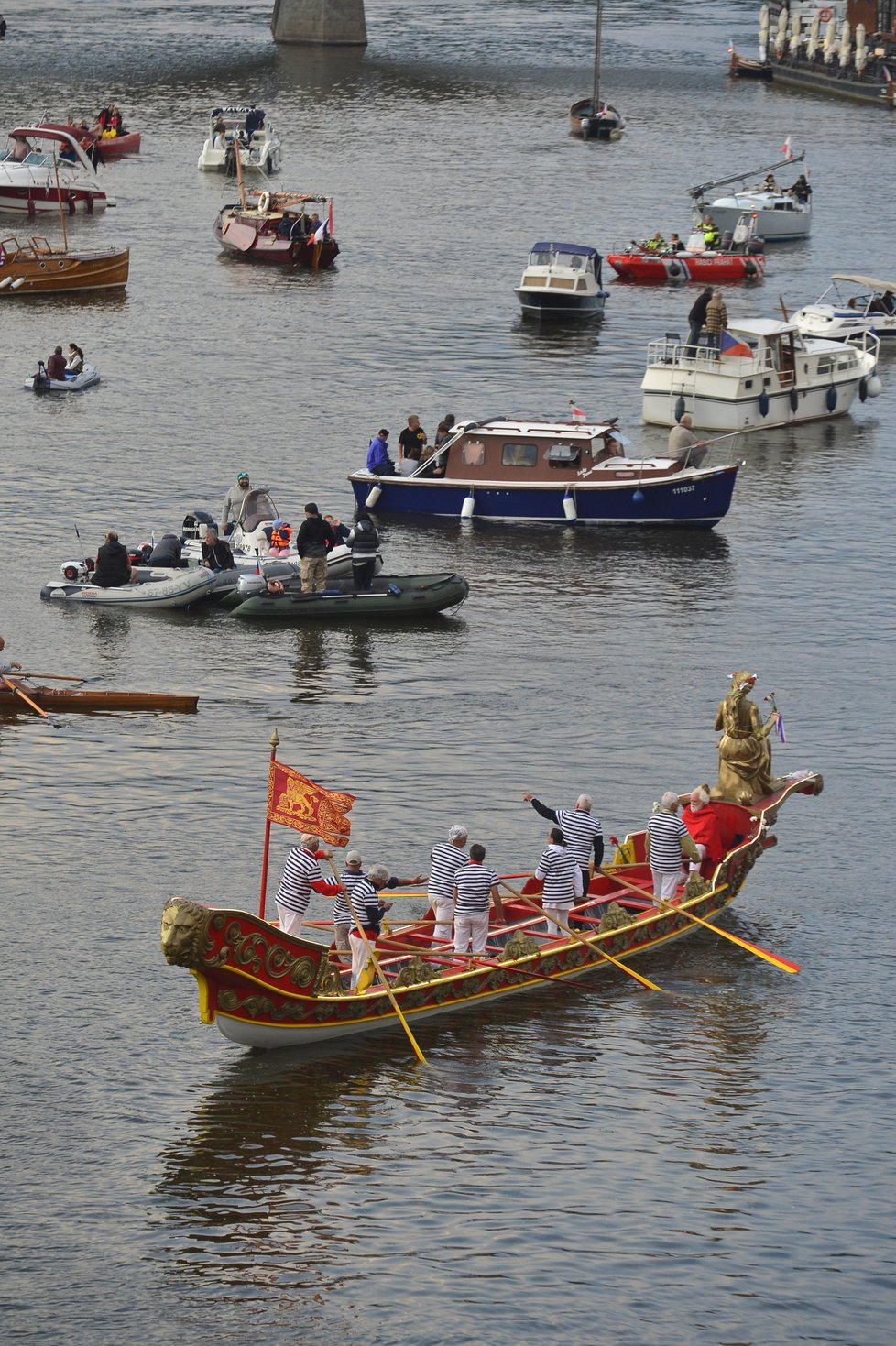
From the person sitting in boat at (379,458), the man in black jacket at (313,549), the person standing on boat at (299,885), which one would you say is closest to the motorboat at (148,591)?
the man in black jacket at (313,549)

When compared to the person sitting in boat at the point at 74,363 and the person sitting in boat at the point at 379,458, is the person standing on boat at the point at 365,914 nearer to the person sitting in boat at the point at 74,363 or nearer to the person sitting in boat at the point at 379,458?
the person sitting in boat at the point at 379,458

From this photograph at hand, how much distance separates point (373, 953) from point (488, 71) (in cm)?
11570

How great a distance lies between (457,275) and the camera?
8144 centimetres

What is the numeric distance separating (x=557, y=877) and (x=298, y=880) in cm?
395

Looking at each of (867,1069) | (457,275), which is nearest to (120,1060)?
(867,1069)

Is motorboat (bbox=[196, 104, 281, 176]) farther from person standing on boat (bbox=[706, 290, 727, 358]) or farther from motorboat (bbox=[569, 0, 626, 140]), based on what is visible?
person standing on boat (bbox=[706, 290, 727, 358])

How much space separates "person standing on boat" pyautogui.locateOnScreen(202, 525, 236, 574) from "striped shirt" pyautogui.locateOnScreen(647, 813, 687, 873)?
Result: 17.4 meters

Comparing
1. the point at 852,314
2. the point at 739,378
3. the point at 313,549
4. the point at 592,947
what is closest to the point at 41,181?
the point at 852,314

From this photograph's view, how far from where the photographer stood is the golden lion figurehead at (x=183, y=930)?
78.3 feet

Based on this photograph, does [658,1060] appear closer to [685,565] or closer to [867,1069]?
[867,1069]

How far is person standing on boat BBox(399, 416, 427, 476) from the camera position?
2060 inches

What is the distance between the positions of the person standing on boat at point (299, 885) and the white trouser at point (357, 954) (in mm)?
694

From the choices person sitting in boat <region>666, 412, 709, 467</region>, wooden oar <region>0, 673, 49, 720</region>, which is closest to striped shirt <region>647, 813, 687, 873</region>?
wooden oar <region>0, 673, 49, 720</region>

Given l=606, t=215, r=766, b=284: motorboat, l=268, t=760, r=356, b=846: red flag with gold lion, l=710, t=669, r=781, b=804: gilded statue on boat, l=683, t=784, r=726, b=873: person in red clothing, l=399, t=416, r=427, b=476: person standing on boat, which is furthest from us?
l=606, t=215, r=766, b=284: motorboat
